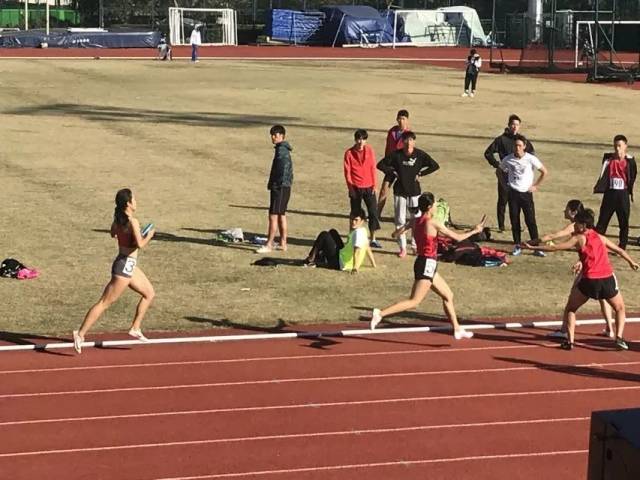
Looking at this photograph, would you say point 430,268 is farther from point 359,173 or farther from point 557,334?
point 359,173

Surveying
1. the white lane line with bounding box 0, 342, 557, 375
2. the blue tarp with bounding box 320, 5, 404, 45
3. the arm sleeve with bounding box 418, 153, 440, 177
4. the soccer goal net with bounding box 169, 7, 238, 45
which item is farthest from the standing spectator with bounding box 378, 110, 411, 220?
the soccer goal net with bounding box 169, 7, 238, 45

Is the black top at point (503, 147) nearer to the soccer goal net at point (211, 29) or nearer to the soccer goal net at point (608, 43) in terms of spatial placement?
the soccer goal net at point (608, 43)

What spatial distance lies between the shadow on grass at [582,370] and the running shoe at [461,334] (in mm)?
643

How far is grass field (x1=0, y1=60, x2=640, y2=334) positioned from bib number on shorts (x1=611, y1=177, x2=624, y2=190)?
1.31m

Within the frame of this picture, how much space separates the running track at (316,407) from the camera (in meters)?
8.45

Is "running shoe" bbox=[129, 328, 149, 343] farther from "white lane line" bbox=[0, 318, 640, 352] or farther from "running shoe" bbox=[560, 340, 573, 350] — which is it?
"running shoe" bbox=[560, 340, 573, 350]

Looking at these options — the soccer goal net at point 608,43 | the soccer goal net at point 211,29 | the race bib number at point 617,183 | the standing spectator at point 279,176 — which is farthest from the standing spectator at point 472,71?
the soccer goal net at point 211,29

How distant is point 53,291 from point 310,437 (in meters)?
6.25

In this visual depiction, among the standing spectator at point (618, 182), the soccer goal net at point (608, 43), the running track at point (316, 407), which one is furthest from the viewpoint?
the soccer goal net at point (608, 43)

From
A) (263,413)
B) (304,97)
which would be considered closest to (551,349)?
(263,413)

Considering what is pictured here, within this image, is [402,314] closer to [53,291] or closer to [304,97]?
[53,291]

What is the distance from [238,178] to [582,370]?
45.8ft

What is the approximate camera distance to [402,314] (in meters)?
13.3

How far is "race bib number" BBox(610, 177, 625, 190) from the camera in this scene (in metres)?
15.8
